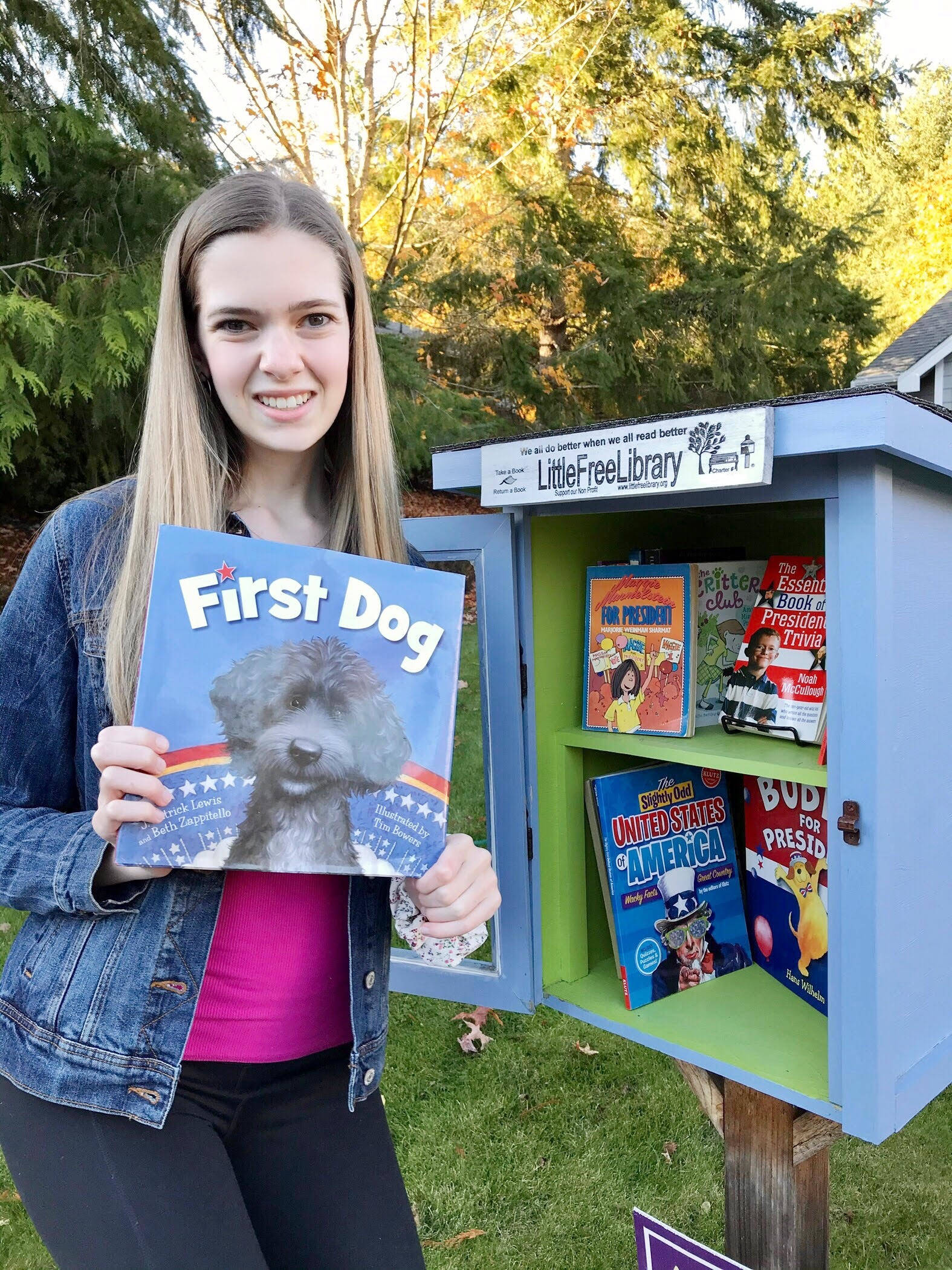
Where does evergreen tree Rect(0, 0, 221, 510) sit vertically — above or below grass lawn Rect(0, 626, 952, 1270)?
above

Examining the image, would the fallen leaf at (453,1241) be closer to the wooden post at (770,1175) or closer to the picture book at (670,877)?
the wooden post at (770,1175)

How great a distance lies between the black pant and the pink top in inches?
1.2

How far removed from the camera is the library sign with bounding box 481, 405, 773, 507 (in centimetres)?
117

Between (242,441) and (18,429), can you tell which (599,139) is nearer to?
(18,429)

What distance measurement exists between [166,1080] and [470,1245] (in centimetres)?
157

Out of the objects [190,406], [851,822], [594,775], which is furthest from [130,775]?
[594,775]

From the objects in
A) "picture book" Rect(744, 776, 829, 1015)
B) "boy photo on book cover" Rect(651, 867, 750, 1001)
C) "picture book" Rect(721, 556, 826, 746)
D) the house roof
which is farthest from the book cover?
the house roof

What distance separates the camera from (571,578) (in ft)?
5.62

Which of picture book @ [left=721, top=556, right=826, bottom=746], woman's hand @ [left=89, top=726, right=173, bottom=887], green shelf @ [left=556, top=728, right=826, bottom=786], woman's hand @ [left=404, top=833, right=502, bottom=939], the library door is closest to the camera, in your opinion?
woman's hand @ [left=89, top=726, right=173, bottom=887]


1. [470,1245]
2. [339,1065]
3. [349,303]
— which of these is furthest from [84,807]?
[470,1245]

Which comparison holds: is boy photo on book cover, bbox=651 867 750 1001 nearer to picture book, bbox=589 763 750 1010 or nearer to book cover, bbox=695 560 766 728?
picture book, bbox=589 763 750 1010

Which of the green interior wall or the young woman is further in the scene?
the green interior wall

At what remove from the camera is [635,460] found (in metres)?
1.31

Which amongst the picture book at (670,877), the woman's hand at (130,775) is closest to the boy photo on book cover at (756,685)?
the picture book at (670,877)
